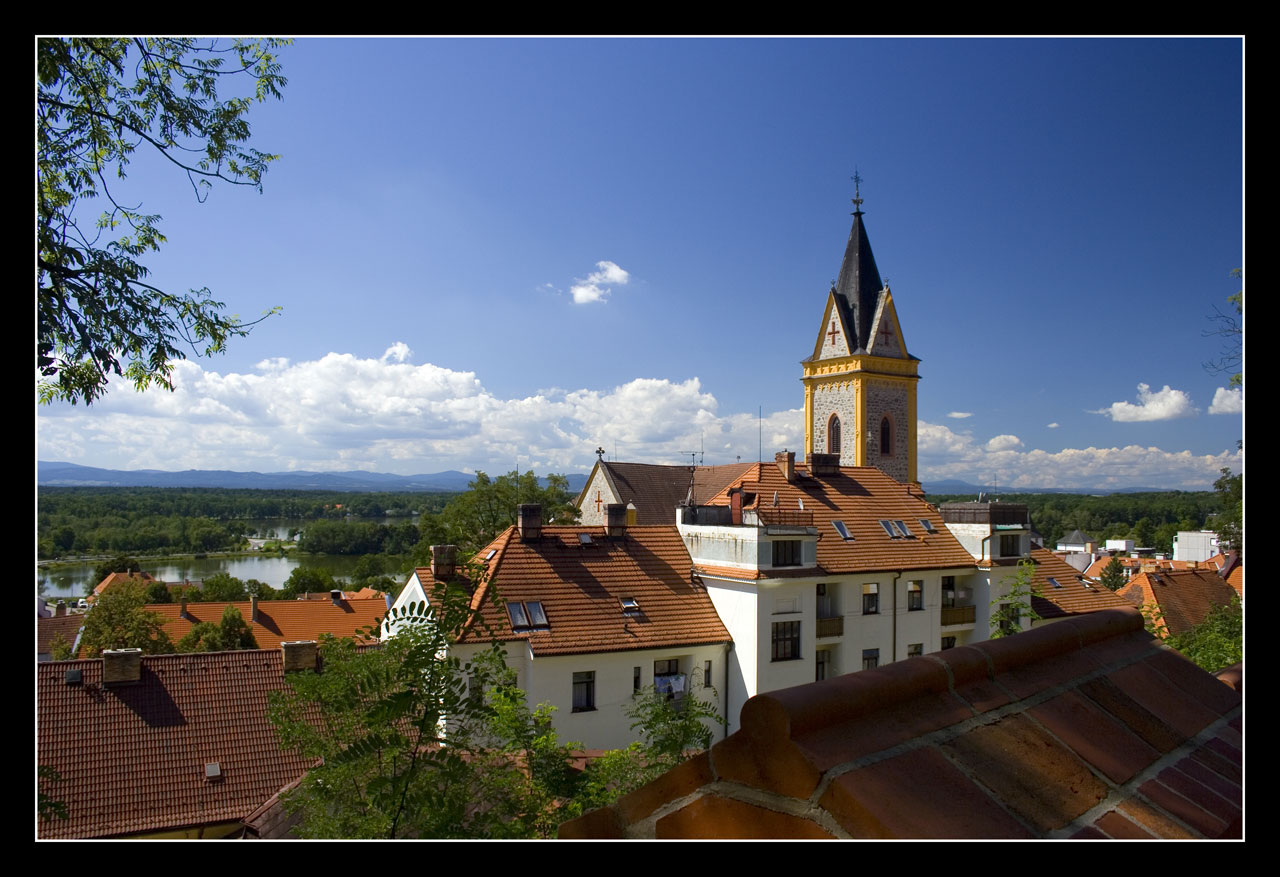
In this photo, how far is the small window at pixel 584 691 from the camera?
61.9 feet

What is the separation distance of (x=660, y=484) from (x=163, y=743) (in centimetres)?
2835

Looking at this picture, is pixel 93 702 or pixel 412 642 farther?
pixel 93 702

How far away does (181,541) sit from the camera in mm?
53438

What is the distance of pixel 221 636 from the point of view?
34.4 m

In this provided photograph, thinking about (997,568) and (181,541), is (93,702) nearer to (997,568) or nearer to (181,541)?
(997,568)

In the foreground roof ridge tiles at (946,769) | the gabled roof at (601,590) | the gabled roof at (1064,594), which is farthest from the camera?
the gabled roof at (1064,594)

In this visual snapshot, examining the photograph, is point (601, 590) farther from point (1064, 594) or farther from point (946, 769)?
point (946, 769)

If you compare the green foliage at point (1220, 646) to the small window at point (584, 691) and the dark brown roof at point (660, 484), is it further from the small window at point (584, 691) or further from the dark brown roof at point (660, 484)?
the dark brown roof at point (660, 484)

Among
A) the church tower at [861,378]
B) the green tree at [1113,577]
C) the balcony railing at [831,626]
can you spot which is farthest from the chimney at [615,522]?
the green tree at [1113,577]

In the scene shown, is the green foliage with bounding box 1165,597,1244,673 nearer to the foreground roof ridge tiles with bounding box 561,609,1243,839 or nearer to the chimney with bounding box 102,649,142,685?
the foreground roof ridge tiles with bounding box 561,609,1243,839
